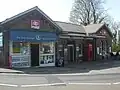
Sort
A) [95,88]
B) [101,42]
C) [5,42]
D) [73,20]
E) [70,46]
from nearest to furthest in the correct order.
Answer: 1. [95,88]
2. [5,42]
3. [70,46]
4. [101,42]
5. [73,20]

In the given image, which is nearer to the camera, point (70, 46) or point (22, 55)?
point (22, 55)

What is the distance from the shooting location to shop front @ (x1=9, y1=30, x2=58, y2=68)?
24562 mm

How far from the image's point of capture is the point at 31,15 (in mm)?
26266

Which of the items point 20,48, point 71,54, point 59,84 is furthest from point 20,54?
point 59,84

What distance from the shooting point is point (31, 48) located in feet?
86.5

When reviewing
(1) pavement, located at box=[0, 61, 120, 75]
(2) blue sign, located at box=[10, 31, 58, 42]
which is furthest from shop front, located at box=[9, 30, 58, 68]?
(1) pavement, located at box=[0, 61, 120, 75]

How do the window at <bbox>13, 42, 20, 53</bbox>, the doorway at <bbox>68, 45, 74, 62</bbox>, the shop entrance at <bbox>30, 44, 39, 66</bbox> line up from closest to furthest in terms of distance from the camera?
the window at <bbox>13, 42, 20, 53</bbox> < the shop entrance at <bbox>30, 44, 39, 66</bbox> < the doorway at <bbox>68, 45, 74, 62</bbox>

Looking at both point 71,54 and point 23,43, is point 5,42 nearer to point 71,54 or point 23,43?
point 23,43

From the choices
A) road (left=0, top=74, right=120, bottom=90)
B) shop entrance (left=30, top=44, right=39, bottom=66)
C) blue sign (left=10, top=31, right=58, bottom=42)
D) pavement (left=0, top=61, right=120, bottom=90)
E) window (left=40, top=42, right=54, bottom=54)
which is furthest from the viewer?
window (left=40, top=42, right=54, bottom=54)

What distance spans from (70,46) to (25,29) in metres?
9.63

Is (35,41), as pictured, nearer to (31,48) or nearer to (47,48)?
(31,48)

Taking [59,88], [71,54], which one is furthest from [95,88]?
[71,54]

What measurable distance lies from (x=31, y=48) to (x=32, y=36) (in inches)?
54.4

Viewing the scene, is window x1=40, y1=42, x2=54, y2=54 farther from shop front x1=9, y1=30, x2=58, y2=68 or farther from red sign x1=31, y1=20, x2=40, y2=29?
red sign x1=31, y1=20, x2=40, y2=29
